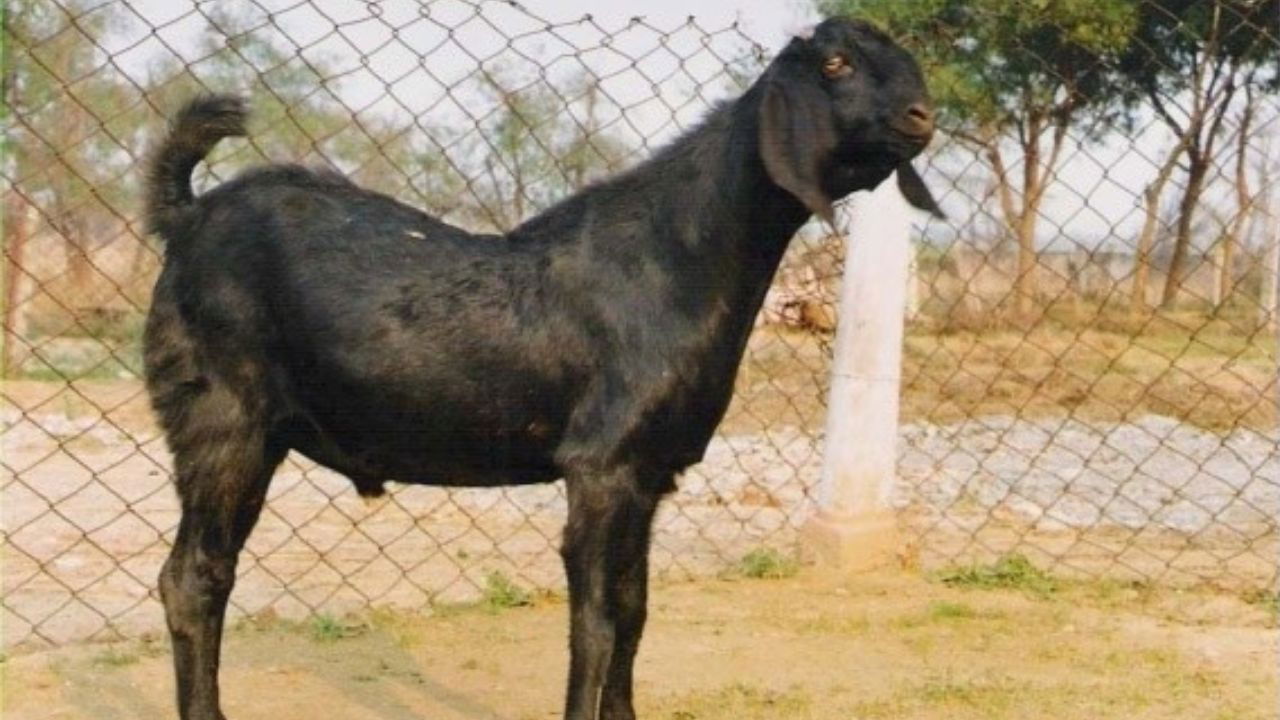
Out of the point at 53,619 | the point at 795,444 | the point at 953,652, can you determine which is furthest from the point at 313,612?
the point at 795,444

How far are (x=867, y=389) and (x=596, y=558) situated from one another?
105 inches

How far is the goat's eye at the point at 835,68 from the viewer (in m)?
3.12

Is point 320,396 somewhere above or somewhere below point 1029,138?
below

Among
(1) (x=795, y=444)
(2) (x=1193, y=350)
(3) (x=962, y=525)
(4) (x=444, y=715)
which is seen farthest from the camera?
(2) (x=1193, y=350)

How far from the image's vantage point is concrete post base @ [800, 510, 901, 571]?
5648mm

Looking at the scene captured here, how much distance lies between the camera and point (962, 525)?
7496 mm

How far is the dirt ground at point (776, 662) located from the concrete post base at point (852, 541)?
0.40 ft

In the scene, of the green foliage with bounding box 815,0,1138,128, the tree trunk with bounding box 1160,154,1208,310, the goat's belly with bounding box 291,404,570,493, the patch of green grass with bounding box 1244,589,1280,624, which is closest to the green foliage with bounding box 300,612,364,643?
the goat's belly with bounding box 291,404,570,493

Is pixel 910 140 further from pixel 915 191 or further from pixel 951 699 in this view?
pixel 951 699

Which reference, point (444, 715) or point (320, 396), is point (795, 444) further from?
point (320, 396)

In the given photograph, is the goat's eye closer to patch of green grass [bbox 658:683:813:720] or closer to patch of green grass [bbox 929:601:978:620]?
patch of green grass [bbox 658:683:813:720]

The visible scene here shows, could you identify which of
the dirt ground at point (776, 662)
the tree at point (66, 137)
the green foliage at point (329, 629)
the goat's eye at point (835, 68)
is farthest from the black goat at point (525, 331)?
the tree at point (66, 137)

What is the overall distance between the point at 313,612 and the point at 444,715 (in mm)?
1142

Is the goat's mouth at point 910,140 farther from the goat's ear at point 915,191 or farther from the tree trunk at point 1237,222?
the tree trunk at point 1237,222
